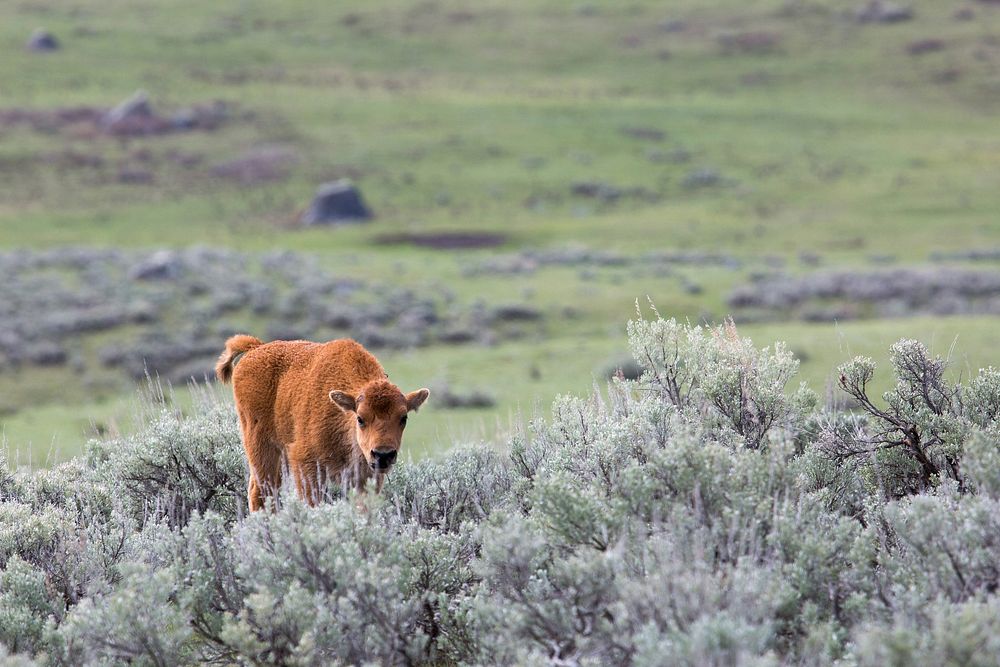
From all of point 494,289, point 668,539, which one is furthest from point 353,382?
point 494,289

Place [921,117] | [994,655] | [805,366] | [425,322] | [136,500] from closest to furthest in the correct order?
[994,655] → [136,500] → [805,366] → [425,322] → [921,117]

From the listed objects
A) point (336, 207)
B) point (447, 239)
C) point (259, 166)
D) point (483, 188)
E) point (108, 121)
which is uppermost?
point (108, 121)

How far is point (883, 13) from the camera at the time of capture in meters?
89.2

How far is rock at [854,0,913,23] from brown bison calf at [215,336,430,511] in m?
90.7

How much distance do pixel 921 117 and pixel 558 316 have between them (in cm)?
4993

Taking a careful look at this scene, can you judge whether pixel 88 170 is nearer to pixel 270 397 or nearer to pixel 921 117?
pixel 921 117

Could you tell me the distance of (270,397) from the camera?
8.34 meters

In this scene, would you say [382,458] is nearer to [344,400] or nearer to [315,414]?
[344,400]

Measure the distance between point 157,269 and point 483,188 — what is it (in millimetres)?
28875

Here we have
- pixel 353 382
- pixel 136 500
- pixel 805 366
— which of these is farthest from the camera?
pixel 805 366

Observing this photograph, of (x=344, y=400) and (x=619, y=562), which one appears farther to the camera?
(x=344, y=400)

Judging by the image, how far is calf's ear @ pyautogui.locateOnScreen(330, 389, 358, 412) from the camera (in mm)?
7348

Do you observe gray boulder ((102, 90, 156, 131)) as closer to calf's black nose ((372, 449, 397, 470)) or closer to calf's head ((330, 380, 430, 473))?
calf's head ((330, 380, 430, 473))

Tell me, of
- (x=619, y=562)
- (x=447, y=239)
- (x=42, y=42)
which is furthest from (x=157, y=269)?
(x=42, y=42)
